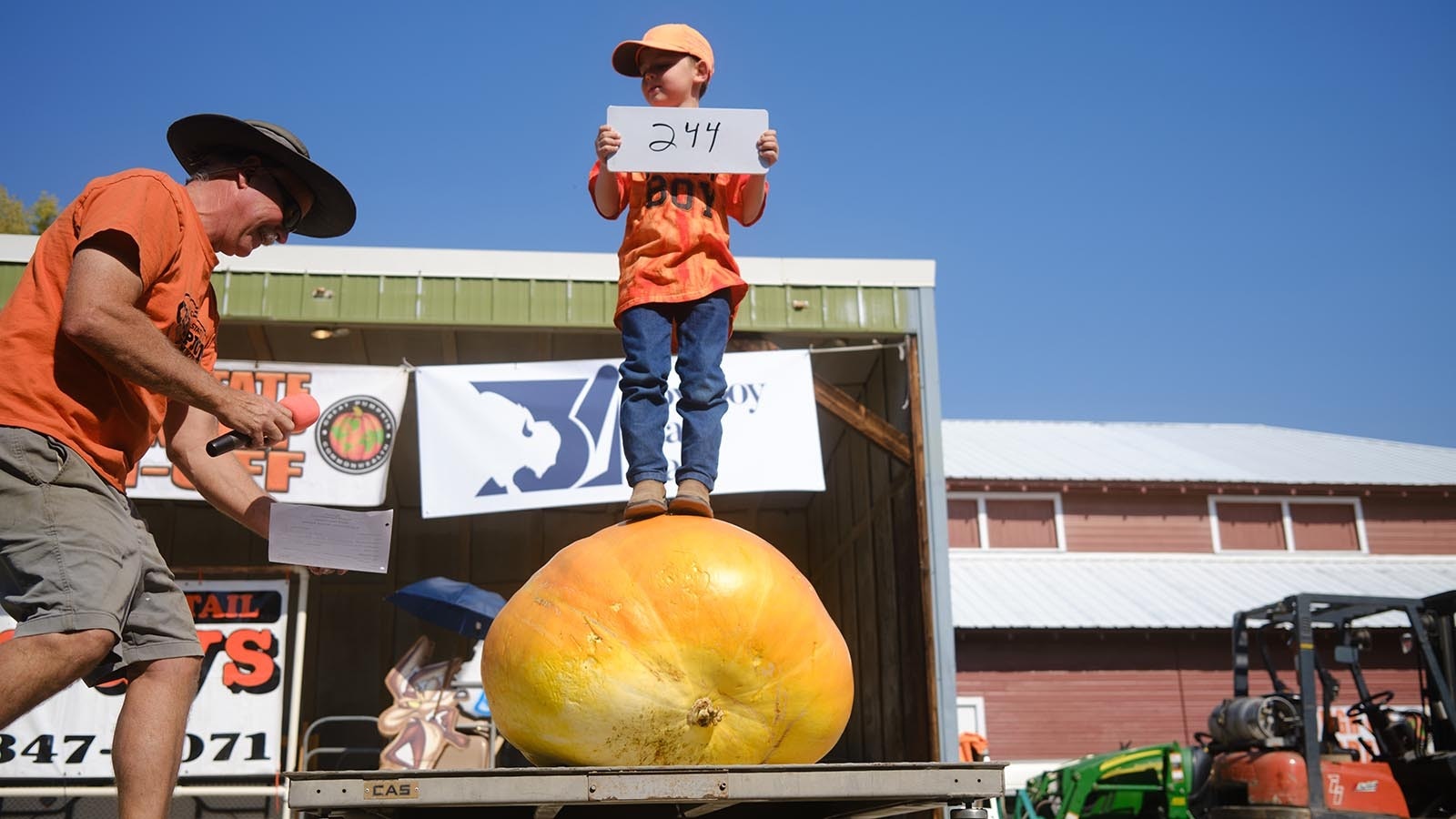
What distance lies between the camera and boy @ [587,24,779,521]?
3.49m

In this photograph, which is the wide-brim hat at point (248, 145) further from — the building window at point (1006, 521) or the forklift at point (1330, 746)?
the building window at point (1006, 521)

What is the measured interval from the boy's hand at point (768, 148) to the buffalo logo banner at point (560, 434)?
470 centimetres

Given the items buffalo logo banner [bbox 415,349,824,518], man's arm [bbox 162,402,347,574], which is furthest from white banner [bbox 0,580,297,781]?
man's arm [bbox 162,402,347,574]

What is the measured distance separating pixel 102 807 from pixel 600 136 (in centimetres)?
730

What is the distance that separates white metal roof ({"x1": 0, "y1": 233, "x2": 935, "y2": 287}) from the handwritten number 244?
202 inches

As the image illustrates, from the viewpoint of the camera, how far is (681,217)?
3650 millimetres

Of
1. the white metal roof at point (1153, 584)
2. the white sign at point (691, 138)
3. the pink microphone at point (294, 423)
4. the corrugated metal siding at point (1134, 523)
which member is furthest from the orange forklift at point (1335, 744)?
the corrugated metal siding at point (1134, 523)

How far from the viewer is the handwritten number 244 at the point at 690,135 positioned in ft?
11.5

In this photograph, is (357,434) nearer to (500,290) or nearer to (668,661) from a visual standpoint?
(500,290)

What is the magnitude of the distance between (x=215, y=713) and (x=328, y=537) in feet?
18.2

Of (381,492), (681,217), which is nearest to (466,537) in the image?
(381,492)

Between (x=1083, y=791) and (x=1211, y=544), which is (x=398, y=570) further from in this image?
(x=1211, y=544)

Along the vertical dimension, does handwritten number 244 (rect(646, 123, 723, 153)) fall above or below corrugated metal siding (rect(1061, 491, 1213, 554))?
below

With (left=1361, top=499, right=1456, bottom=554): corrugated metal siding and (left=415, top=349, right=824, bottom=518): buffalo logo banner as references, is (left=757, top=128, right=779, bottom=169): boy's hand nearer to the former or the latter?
(left=415, top=349, right=824, bottom=518): buffalo logo banner
